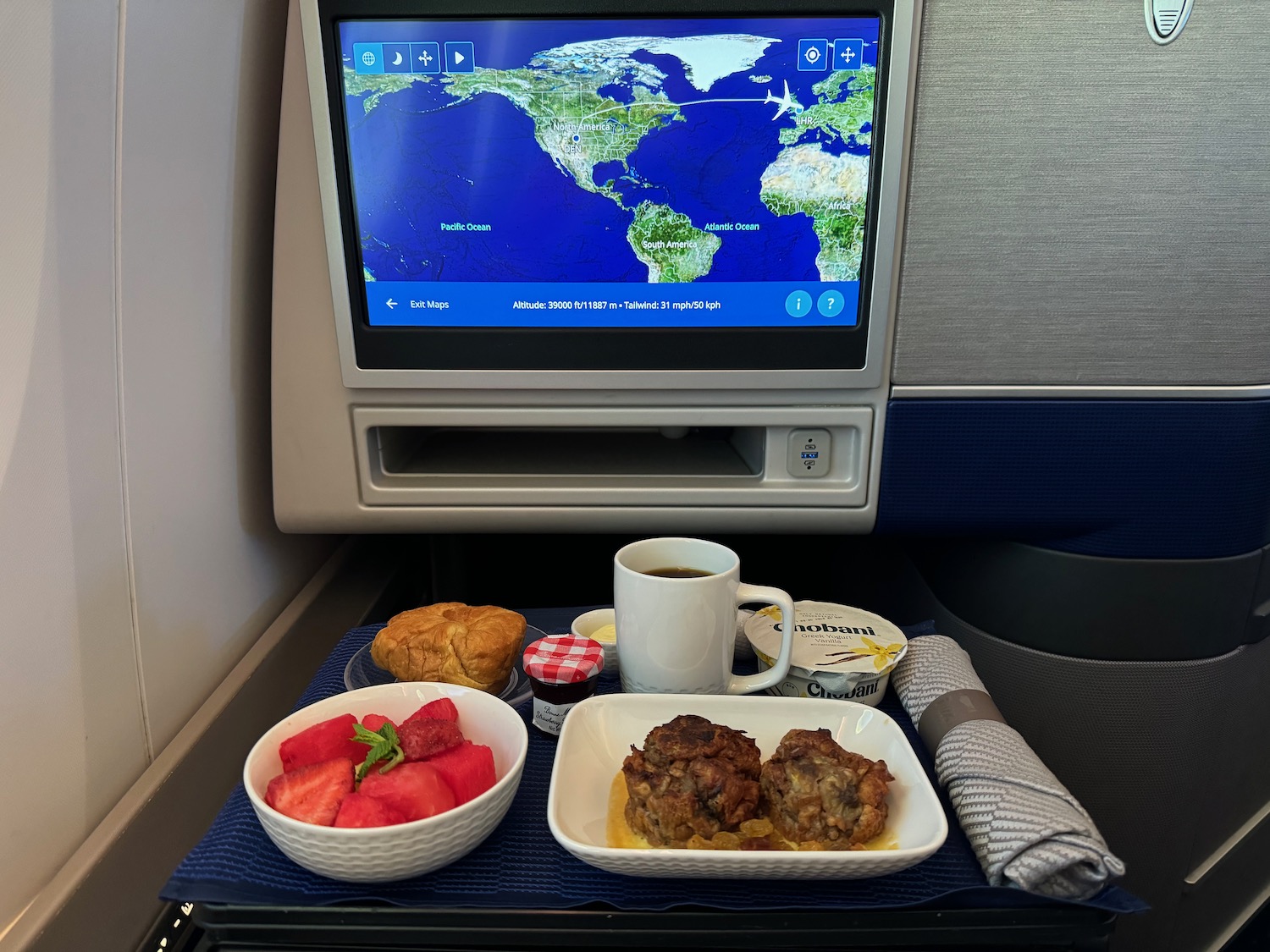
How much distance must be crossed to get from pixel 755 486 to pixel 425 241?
1.58 ft

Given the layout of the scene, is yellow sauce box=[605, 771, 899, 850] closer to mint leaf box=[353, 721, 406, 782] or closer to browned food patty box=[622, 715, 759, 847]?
browned food patty box=[622, 715, 759, 847]

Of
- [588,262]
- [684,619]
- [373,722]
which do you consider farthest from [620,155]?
[373,722]

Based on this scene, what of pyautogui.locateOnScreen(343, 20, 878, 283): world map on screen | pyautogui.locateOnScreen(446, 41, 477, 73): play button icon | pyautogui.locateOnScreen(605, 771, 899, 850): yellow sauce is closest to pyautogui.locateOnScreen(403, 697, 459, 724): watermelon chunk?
pyautogui.locateOnScreen(605, 771, 899, 850): yellow sauce

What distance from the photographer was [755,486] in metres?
1.04

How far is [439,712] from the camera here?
688mm

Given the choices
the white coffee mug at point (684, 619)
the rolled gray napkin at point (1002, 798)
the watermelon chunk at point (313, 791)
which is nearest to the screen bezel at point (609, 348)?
the white coffee mug at point (684, 619)

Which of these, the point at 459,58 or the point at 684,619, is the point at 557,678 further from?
the point at 459,58

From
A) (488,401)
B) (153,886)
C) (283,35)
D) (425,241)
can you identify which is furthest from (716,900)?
(283,35)

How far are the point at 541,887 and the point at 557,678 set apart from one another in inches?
7.3

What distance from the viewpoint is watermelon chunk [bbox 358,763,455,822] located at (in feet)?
1.94

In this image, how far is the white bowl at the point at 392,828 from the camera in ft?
1.85

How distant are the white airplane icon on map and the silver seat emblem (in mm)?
366

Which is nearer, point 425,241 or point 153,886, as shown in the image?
point 153,886

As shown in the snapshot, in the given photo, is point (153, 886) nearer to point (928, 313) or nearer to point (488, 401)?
point (488, 401)
